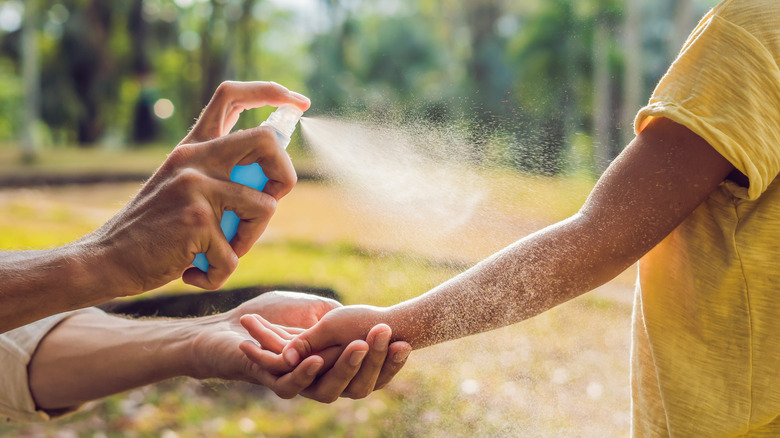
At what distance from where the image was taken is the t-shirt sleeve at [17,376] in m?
1.97

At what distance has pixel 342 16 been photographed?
81.5ft

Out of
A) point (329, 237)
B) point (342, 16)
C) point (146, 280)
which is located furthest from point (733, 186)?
point (342, 16)

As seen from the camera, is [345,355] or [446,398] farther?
[446,398]

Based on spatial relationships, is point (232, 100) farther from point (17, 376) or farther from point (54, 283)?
point (17, 376)

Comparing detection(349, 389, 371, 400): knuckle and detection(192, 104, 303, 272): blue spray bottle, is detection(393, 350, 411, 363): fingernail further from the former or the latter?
detection(192, 104, 303, 272): blue spray bottle

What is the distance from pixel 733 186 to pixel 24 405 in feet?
6.71

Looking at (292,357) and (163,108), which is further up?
(292,357)

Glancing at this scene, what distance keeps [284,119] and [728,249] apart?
1073 millimetres

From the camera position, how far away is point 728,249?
1.31 m

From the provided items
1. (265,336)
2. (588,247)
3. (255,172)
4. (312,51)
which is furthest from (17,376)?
(312,51)

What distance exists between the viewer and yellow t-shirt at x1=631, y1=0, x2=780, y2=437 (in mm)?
1260

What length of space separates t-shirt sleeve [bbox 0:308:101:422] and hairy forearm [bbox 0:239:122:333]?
511 mm

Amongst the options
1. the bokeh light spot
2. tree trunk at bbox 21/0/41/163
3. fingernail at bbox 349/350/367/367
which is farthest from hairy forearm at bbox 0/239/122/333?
the bokeh light spot

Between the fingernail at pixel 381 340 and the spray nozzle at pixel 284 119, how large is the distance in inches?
22.4
